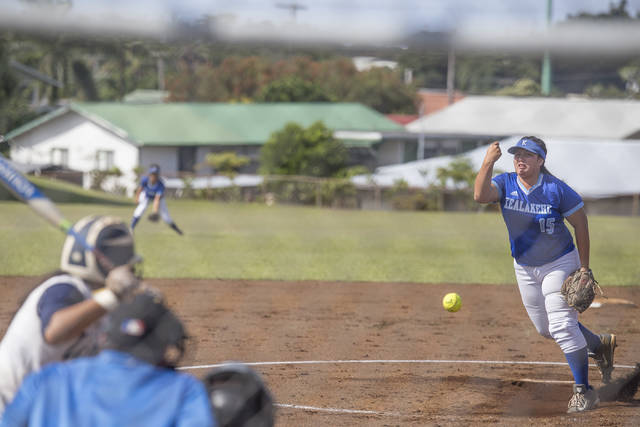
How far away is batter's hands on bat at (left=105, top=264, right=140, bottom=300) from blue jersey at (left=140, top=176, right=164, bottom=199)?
14.8 meters

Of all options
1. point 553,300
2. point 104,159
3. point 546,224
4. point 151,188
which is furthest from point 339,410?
point 104,159

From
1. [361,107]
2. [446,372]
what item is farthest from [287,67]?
[446,372]

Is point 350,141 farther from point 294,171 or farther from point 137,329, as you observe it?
point 137,329

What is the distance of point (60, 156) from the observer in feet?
130

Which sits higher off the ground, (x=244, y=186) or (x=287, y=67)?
(x=287, y=67)

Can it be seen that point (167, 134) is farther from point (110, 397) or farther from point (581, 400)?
point (110, 397)

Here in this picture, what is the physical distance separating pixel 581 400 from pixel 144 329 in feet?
13.5

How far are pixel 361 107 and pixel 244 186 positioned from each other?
1364cm

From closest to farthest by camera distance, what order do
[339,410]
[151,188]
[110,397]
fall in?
[110,397] → [339,410] → [151,188]

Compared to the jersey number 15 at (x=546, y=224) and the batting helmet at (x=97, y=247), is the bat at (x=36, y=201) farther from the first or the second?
the jersey number 15 at (x=546, y=224)

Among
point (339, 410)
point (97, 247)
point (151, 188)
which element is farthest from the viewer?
point (151, 188)

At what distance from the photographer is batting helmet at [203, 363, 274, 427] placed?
9.27ft

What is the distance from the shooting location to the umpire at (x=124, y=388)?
2484 mm

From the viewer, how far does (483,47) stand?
4.16 meters
